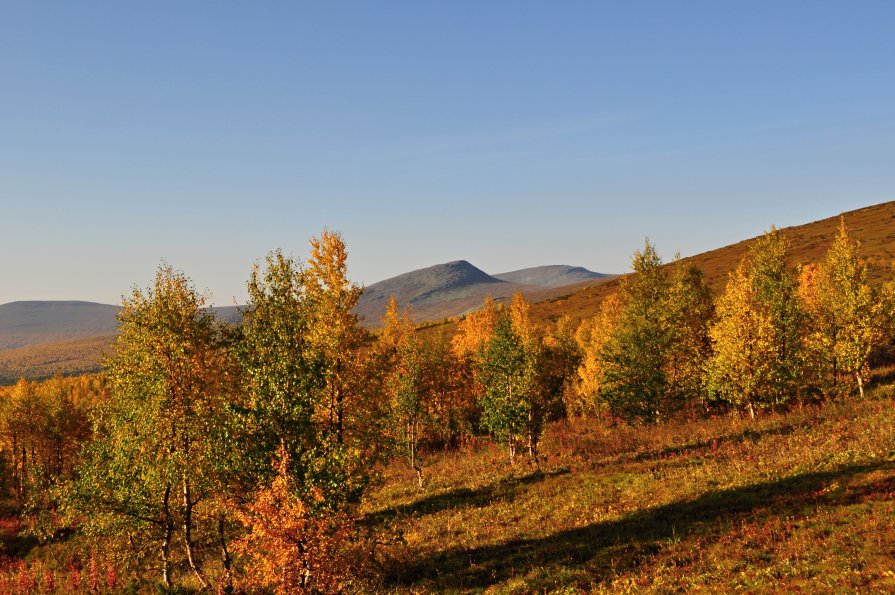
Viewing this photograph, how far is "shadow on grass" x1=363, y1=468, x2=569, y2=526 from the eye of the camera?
36.7 m

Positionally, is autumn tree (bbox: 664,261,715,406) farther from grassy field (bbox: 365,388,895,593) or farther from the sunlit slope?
the sunlit slope

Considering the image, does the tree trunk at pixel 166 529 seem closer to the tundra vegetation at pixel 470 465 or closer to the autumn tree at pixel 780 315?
the tundra vegetation at pixel 470 465

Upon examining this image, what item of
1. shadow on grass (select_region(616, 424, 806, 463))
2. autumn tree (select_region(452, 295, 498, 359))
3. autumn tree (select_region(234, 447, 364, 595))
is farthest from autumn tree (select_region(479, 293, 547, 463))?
autumn tree (select_region(452, 295, 498, 359))

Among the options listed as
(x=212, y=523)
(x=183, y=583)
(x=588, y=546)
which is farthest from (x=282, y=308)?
(x=588, y=546)

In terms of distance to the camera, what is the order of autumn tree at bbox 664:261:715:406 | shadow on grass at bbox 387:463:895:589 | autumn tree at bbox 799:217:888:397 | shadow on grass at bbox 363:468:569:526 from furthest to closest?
1. autumn tree at bbox 664:261:715:406
2. autumn tree at bbox 799:217:888:397
3. shadow on grass at bbox 363:468:569:526
4. shadow on grass at bbox 387:463:895:589

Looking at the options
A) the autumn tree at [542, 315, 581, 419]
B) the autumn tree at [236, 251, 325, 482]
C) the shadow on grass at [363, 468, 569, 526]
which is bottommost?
the shadow on grass at [363, 468, 569, 526]

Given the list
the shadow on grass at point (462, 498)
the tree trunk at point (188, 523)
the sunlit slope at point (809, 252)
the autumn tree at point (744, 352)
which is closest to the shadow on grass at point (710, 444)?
the autumn tree at point (744, 352)

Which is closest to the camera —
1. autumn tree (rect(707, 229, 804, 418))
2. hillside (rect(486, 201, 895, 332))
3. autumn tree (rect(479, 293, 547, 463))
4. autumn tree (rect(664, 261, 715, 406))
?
autumn tree (rect(707, 229, 804, 418))

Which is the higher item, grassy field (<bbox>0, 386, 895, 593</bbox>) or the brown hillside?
the brown hillside

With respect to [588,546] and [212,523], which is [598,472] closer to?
[588,546]

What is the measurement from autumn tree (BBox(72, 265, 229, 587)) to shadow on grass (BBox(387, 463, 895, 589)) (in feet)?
37.7

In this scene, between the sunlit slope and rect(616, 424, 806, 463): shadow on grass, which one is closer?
rect(616, 424, 806, 463): shadow on grass

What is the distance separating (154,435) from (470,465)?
104 feet

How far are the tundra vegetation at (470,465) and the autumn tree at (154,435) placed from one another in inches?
4.6
